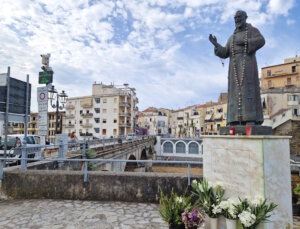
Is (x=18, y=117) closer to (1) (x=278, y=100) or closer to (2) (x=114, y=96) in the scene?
(1) (x=278, y=100)

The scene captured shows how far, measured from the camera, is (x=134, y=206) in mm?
5055

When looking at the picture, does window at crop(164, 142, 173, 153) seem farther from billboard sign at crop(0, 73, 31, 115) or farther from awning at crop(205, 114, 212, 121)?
billboard sign at crop(0, 73, 31, 115)

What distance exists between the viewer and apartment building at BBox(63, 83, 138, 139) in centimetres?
5225

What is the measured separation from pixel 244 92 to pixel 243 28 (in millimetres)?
1355

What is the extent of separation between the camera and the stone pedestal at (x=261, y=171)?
9.91 feet

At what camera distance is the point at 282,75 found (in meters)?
43.5

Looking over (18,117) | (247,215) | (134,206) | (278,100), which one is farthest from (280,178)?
(278,100)

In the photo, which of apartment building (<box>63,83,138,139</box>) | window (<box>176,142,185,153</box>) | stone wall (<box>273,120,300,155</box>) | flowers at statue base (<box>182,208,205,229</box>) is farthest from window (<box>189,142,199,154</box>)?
flowers at statue base (<box>182,208,205,229</box>)

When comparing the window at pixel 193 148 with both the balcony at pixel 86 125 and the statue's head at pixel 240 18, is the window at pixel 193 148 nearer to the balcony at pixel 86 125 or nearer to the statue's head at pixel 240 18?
the balcony at pixel 86 125

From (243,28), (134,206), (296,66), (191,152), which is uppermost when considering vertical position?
(296,66)

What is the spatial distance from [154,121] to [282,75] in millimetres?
46652

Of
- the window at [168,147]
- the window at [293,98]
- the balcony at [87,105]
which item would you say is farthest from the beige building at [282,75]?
the balcony at [87,105]

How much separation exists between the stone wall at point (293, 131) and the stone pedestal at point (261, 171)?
20.7 m

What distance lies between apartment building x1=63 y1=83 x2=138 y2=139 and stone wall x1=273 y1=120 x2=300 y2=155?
36248mm
